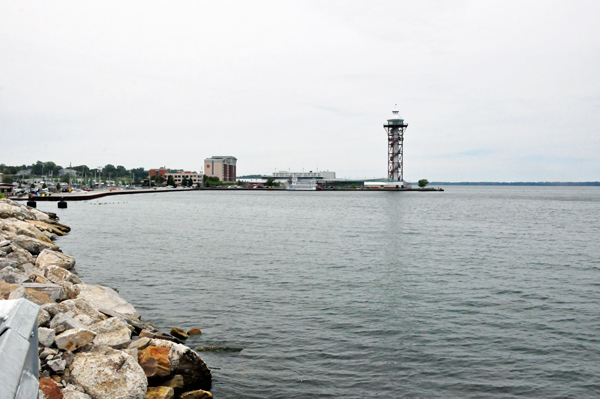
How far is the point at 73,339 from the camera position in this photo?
948 centimetres

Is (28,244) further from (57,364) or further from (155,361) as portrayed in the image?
(57,364)

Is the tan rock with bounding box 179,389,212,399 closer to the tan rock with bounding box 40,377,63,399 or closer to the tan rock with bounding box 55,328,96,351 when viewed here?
the tan rock with bounding box 55,328,96,351

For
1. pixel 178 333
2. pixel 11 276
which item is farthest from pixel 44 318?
pixel 178 333

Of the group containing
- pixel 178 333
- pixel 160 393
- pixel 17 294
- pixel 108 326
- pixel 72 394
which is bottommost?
pixel 178 333

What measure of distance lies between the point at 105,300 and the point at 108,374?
7.24 meters

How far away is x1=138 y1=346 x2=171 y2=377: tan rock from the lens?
397 inches

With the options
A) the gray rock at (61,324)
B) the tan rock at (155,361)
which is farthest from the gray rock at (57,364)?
the tan rock at (155,361)

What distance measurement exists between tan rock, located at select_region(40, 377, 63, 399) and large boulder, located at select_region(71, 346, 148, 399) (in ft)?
2.68

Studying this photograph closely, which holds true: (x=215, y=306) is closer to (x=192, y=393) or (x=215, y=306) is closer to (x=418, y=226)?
(x=192, y=393)

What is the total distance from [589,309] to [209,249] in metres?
23.7

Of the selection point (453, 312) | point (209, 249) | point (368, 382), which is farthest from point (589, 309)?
point (209, 249)

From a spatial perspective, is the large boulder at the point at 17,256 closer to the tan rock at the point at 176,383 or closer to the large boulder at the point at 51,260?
the large boulder at the point at 51,260

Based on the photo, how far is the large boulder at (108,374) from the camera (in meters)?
8.70

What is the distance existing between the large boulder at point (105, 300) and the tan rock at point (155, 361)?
4.78 metres
